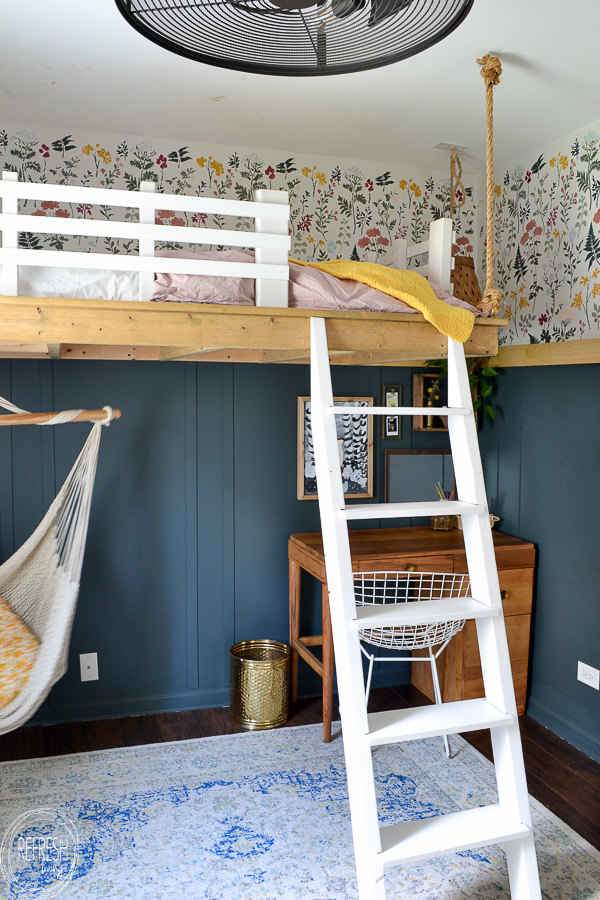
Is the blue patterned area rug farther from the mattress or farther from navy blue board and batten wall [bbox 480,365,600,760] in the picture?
the mattress

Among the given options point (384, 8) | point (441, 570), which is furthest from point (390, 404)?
point (384, 8)

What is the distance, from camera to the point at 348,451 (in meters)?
3.72

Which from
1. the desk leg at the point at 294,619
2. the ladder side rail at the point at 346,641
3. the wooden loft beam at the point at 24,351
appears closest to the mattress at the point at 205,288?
the ladder side rail at the point at 346,641

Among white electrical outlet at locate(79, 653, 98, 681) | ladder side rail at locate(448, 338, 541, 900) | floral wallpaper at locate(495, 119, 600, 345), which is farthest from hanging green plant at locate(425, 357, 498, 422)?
white electrical outlet at locate(79, 653, 98, 681)

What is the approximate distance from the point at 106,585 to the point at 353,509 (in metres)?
1.72

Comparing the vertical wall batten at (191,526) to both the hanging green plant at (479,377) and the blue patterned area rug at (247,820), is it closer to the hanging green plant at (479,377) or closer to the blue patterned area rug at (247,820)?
the blue patterned area rug at (247,820)

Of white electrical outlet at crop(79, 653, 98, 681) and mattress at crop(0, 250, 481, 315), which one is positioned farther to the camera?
white electrical outlet at crop(79, 653, 98, 681)

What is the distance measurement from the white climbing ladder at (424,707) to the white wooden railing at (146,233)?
239 mm

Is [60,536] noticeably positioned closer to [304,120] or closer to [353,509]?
[353,509]

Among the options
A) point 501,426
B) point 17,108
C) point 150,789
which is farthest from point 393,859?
point 17,108

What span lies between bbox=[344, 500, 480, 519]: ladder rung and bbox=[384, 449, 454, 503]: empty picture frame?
153 cm

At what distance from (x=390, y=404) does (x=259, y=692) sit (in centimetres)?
154

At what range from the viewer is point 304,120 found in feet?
10.1

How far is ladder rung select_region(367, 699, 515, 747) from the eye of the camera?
2000 mm
